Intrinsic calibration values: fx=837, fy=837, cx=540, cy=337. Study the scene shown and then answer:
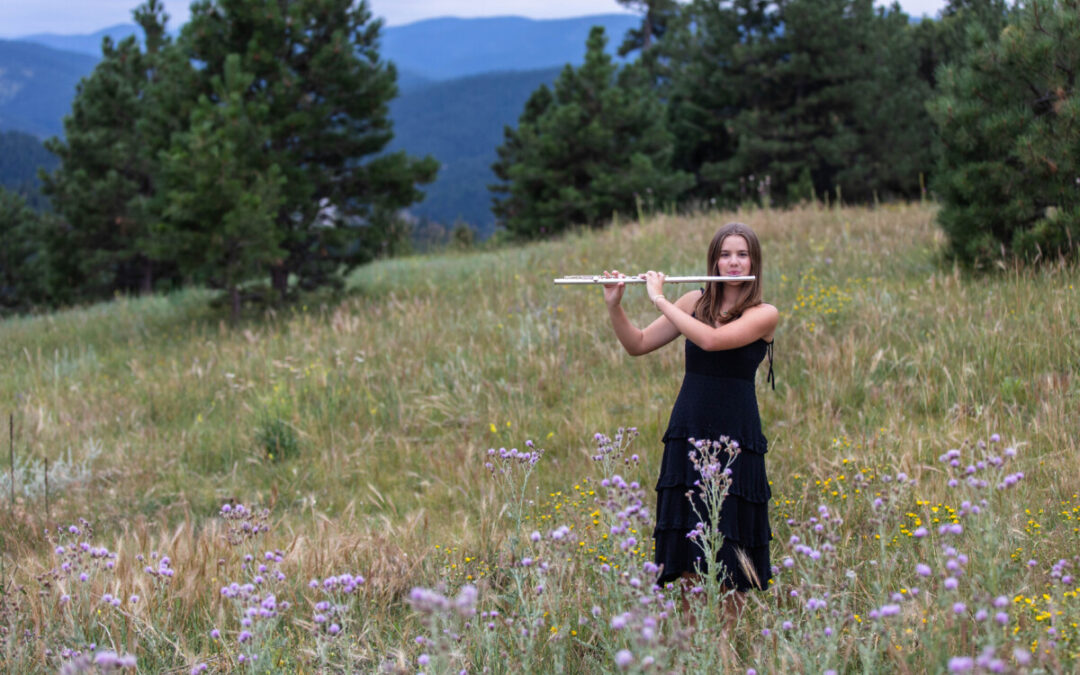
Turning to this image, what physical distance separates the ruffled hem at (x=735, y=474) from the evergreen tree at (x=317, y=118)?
26.4 ft

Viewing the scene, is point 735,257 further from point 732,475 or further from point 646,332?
point 732,475

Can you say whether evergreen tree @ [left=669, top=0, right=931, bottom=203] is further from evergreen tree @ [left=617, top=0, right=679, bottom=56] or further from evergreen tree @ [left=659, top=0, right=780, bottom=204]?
evergreen tree @ [left=617, top=0, right=679, bottom=56]

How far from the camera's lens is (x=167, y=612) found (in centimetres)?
331

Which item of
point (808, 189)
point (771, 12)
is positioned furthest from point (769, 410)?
point (771, 12)

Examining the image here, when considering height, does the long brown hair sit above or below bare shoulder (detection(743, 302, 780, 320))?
above

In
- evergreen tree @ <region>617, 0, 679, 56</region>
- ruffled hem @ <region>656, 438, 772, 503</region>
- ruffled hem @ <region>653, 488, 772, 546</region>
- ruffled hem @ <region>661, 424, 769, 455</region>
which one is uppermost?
evergreen tree @ <region>617, 0, 679, 56</region>

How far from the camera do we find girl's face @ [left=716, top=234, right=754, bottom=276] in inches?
126

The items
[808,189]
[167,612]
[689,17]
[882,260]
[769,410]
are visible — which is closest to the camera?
[167,612]

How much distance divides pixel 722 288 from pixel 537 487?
107 centimetres

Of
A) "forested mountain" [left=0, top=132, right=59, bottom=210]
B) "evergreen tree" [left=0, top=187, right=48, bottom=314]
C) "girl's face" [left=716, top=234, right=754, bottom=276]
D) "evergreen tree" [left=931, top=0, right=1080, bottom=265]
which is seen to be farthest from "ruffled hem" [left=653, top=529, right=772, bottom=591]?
"forested mountain" [left=0, top=132, right=59, bottom=210]

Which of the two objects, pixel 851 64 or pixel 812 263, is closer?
pixel 812 263

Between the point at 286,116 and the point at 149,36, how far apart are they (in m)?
15.5

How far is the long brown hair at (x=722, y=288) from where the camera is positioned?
318cm

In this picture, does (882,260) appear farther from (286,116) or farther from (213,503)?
(286,116)
